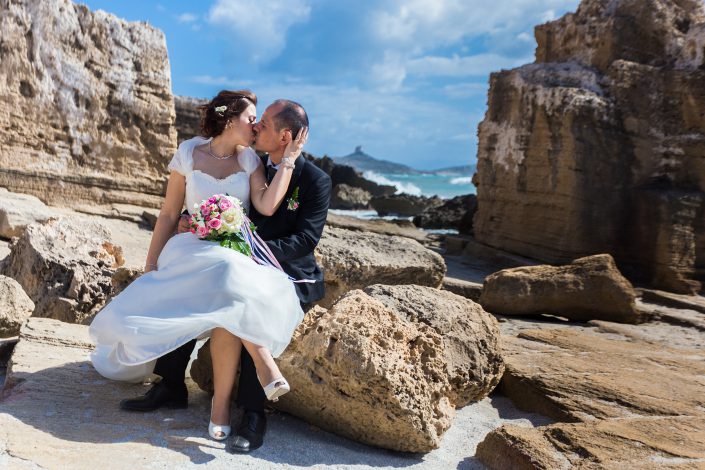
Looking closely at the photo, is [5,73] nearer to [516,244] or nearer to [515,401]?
[515,401]

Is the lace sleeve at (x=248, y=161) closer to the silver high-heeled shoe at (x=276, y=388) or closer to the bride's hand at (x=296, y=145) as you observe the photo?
the bride's hand at (x=296, y=145)

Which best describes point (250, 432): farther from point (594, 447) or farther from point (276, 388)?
point (594, 447)

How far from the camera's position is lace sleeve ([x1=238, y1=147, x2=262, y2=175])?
3.49m

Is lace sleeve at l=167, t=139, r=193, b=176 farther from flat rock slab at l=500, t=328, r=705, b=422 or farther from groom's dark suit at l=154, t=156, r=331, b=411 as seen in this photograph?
flat rock slab at l=500, t=328, r=705, b=422

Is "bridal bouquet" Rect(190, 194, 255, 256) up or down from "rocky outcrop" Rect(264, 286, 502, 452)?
up

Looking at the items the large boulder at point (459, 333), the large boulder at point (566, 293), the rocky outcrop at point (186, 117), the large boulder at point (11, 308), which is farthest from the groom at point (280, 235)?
the rocky outcrop at point (186, 117)

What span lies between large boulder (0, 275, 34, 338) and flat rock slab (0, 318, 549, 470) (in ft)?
2.56

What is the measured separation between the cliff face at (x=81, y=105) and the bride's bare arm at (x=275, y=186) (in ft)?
19.2

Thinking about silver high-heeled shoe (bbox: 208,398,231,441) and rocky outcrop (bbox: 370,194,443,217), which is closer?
silver high-heeled shoe (bbox: 208,398,231,441)

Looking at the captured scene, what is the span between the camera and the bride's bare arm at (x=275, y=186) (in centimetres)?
334

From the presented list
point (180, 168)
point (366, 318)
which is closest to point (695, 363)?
point (366, 318)

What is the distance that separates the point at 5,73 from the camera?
812 centimetres

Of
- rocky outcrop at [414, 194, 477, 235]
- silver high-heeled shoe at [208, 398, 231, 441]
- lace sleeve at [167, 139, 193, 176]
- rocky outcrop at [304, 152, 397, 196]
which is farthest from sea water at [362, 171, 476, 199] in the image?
silver high-heeled shoe at [208, 398, 231, 441]

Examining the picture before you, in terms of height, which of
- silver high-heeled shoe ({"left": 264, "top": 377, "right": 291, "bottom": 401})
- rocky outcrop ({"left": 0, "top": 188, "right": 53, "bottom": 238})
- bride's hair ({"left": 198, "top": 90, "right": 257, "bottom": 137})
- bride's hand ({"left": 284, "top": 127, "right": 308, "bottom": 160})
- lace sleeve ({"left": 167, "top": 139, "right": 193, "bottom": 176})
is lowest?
silver high-heeled shoe ({"left": 264, "top": 377, "right": 291, "bottom": 401})
